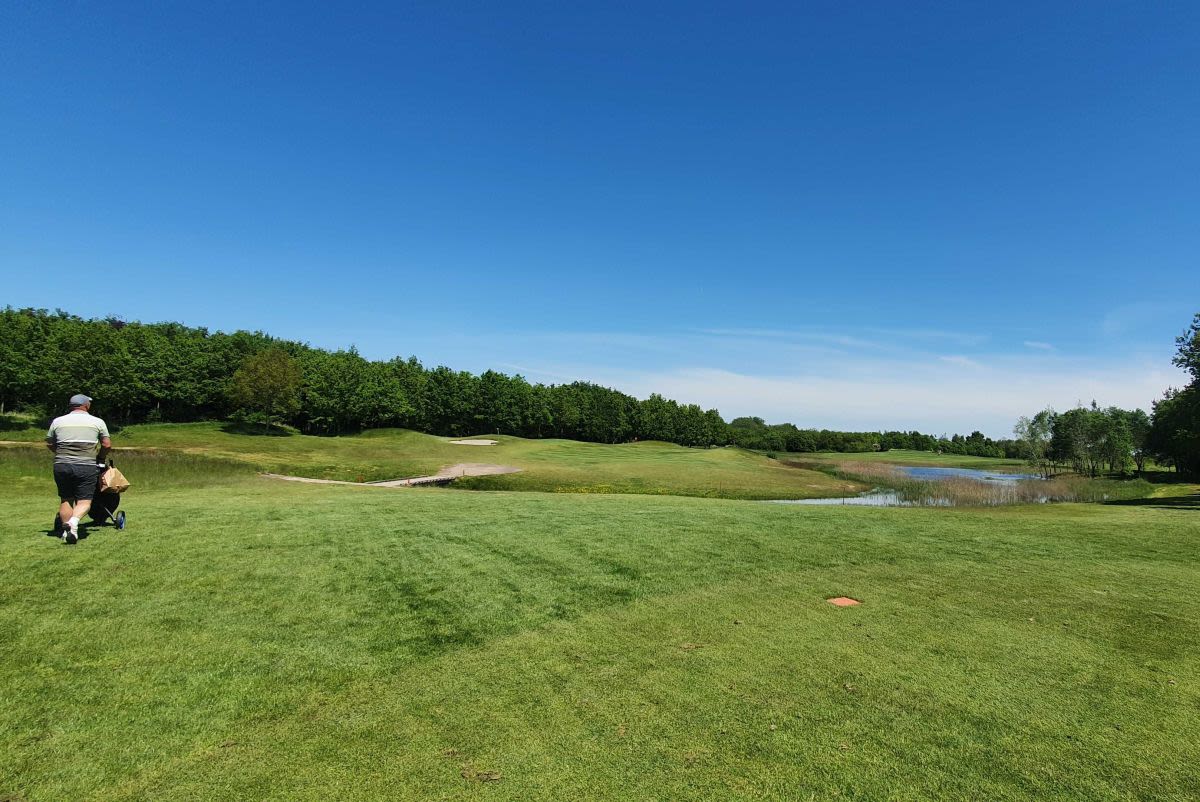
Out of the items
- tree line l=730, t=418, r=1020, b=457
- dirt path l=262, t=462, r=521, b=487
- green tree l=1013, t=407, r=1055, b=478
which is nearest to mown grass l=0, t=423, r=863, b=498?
dirt path l=262, t=462, r=521, b=487

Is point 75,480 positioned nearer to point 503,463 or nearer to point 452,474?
point 452,474

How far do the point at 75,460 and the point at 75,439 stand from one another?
332mm

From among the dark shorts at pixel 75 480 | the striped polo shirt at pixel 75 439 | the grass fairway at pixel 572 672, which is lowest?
the grass fairway at pixel 572 672

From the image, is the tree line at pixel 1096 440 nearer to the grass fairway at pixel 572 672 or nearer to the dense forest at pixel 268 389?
the dense forest at pixel 268 389

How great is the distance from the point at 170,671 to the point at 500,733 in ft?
10.2

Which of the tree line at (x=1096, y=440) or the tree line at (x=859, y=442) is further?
the tree line at (x=859, y=442)

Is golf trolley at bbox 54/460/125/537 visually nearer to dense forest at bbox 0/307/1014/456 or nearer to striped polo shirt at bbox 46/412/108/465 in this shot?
striped polo shirt at bbox 46/412/108/465

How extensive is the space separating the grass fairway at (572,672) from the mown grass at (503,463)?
22.6 meters

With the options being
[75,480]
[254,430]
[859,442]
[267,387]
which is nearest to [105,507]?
[75,480]

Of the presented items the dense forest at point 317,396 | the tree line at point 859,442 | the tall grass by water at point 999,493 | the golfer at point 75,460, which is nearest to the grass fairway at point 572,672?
the golfer at point 75,460

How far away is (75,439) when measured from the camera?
8680 mm

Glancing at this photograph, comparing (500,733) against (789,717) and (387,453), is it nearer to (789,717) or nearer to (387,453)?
(789,717)

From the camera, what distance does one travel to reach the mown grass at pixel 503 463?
109 feet

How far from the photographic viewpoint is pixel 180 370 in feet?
233
